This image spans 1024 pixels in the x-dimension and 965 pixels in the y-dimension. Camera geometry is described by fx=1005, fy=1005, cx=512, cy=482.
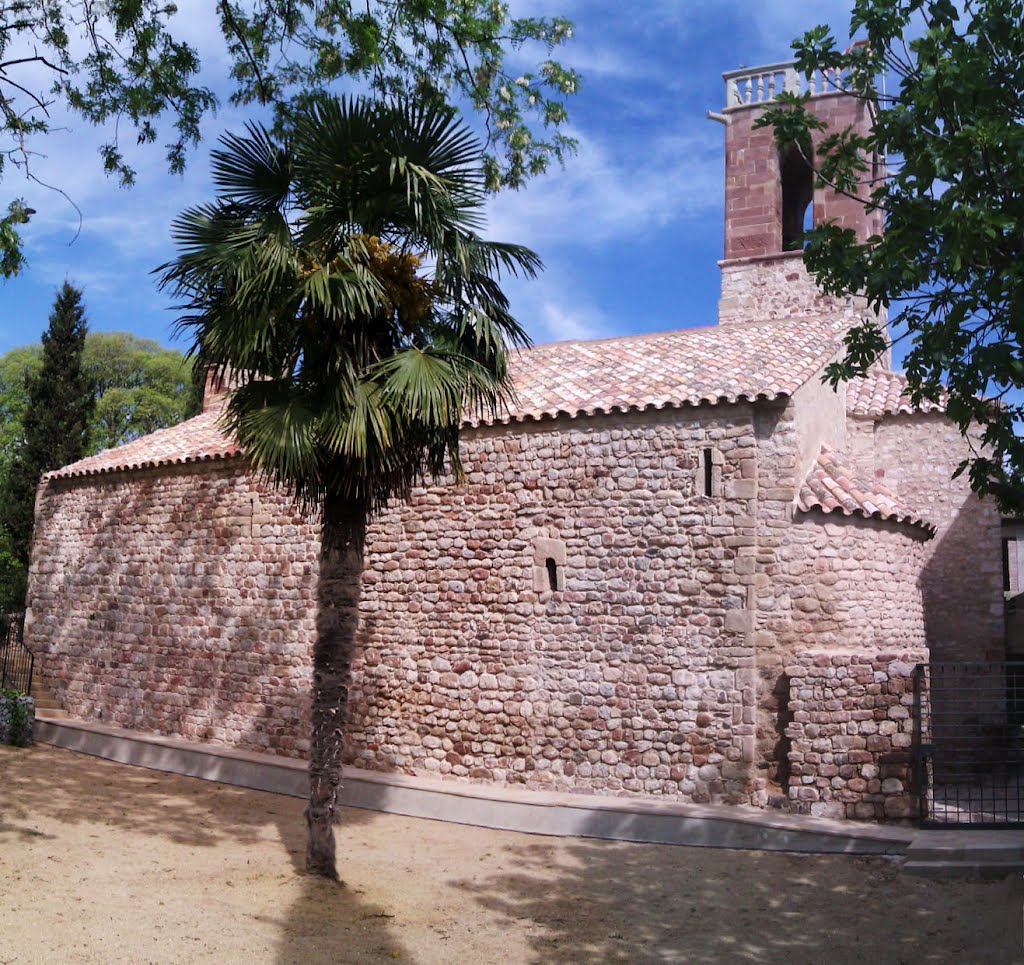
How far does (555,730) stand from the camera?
11.5 m

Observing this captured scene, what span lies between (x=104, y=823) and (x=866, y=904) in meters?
7.53

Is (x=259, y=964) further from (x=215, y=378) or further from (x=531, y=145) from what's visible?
(x=531, y=145)

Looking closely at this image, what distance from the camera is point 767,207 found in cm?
1886

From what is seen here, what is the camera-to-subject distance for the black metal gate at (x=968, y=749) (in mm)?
9648

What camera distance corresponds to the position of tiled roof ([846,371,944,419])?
48.3 feet

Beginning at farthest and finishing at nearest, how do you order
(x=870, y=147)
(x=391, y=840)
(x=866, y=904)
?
1. (x=391, y=840)
2. (x=866, y=904)
3. (x=870, y=147)

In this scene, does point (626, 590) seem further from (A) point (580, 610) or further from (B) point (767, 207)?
(B) point (767, 207)

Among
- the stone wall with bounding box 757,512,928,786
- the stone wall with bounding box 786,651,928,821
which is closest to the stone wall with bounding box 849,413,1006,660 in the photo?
the stone wall with bounding box 757,512,928,786

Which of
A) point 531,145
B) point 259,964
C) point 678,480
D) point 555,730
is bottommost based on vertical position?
point 259,964

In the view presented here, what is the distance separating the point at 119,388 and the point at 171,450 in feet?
72.3

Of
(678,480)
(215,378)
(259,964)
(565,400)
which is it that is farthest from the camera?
(565,400)

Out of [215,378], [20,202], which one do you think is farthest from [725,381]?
[20,202]

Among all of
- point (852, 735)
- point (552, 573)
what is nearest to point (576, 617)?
point (552, 573)

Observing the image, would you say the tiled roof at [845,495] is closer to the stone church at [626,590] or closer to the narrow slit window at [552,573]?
the stone church at [626,590]
